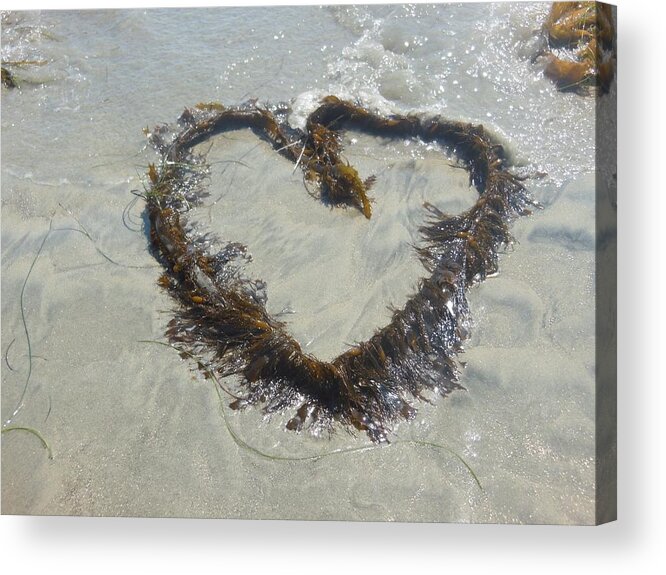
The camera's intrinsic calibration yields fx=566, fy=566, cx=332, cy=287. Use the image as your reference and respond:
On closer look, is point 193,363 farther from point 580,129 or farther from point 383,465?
point 580,129

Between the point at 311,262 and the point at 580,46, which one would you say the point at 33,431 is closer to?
the point at 311,262

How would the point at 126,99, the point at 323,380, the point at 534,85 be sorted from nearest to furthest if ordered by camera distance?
the point at 323,380
the point at 534,85
the point at 126,99

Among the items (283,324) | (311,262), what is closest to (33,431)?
(283,324)

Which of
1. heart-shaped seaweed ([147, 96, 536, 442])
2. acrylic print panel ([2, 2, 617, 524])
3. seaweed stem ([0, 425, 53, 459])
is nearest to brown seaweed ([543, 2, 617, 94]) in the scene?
acrylic print panel ([2, 2, 617, 524])

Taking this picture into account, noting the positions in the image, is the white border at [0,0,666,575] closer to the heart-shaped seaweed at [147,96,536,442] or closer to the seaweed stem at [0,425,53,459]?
the seaweed stem at [0,425,53,459]

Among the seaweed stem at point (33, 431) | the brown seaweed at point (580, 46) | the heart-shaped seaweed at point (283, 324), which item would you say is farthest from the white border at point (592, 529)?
the heart-shaped seaweed at point (283, 324)

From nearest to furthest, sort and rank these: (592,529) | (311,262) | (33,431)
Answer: (592,529)
(33,431)
(311,262)

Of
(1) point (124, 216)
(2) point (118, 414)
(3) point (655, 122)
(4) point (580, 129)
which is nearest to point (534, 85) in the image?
(4) point (580, 129)
